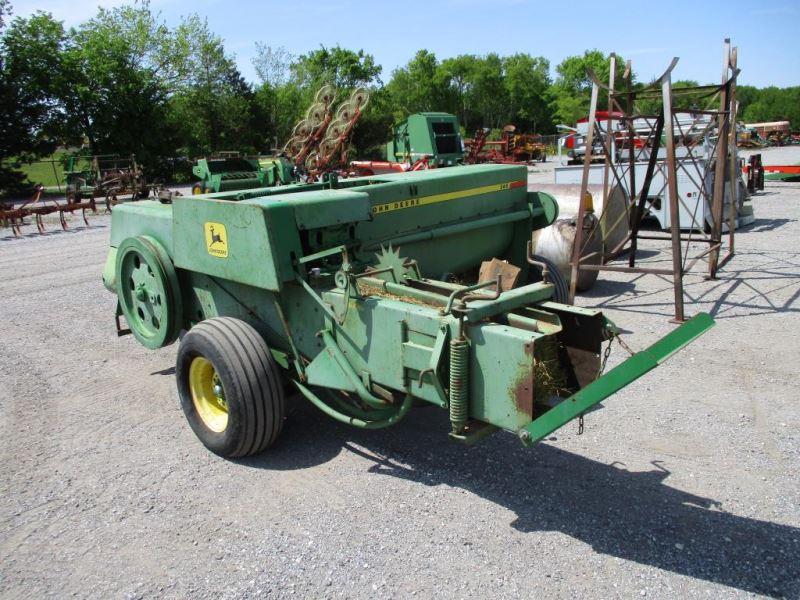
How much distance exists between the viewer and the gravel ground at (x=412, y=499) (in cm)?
316

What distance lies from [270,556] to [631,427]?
256cm

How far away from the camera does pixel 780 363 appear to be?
5641mm

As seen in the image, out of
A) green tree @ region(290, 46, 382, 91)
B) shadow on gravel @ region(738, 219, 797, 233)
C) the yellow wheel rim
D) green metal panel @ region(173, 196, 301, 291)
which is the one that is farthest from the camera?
green tree @ region(290, 46, 382, 91)

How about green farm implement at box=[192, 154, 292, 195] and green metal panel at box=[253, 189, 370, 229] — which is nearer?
green metal panel at box=[253, 189, 370, 229]

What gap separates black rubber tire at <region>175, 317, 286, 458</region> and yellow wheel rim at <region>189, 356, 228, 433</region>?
18 centimetres

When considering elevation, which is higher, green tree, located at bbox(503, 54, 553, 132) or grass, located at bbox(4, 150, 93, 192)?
green tree, located at bbox(503, 54, 553, 132)

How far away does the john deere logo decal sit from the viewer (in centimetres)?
415

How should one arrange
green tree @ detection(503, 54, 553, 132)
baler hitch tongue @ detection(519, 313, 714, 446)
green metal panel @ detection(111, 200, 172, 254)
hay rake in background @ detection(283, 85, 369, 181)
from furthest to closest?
1. green tree @ detection(503, 54, 553, 132)
2. hay rake in background @ detection(283, 85, 369, 181)
3. green metal panel @ detection(111, 200, 172, 254)
4. baler hitch tongue @ detection(519, 313, 714, 446)

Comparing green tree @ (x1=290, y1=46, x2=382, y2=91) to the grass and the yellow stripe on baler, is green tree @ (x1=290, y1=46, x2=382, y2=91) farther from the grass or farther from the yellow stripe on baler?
the yellow stripe on baler

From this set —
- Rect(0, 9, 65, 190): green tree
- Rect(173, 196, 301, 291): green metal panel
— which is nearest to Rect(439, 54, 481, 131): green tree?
Rect(0, 9, 65, 190): green tree

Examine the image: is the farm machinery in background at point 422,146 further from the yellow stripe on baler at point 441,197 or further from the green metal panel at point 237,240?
the green metal panel at point 237,240

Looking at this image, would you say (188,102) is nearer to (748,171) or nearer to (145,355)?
(748,171)

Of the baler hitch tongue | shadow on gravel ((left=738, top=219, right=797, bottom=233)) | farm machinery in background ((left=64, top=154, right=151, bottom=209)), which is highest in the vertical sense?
farm machinery in background ((left=64, top=154, right=151, bottom=209))

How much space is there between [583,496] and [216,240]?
2658 mm
